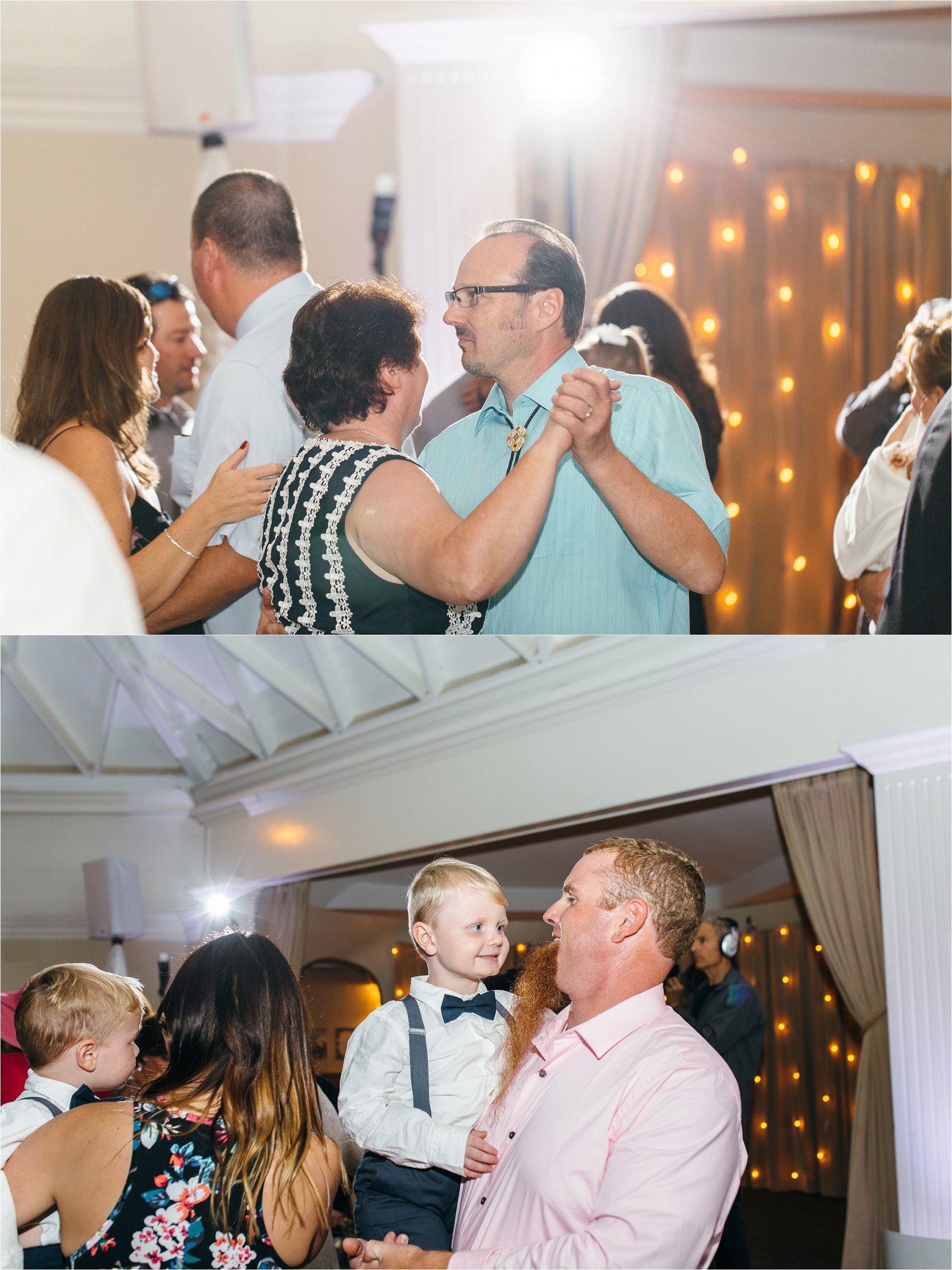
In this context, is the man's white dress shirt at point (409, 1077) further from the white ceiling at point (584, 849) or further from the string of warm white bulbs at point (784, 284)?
the string of warm white bulbs at point (784, 284)

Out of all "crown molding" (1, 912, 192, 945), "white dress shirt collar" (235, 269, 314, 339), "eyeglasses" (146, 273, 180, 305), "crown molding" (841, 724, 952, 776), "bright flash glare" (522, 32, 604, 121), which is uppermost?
"bright flash glare" (522, 32, 604, 121)

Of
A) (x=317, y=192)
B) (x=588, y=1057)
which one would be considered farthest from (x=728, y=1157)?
(x=317, y=192)

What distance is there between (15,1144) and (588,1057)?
1.00m

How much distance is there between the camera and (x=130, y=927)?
6.61 feet

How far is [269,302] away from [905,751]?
5.49 feet

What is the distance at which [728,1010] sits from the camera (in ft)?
7.50

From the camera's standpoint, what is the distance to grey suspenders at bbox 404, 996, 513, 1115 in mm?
1855

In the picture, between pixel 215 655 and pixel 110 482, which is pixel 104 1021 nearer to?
pixel 215 655

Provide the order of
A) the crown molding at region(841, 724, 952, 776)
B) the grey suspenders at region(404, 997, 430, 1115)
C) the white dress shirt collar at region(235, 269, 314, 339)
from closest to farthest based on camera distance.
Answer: the grey suspenders at region(404, 997, 430, 1115) < the crown molding at region(841, 724, 952, 776) < the white dress shirt collar at region(235, 269, 314, 339)

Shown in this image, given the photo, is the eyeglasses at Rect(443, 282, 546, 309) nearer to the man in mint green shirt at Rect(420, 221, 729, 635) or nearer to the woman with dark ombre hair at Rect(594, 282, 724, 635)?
the man in mint green shirt at Rect(420, 221, 729, 635)

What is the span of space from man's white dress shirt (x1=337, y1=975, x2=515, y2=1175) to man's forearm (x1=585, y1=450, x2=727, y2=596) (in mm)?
881

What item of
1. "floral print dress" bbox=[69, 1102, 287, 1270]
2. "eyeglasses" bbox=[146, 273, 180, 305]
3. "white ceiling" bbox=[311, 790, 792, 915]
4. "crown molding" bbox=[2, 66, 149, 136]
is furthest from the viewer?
"crown molding" bbox=[2, 66, 149, 136]

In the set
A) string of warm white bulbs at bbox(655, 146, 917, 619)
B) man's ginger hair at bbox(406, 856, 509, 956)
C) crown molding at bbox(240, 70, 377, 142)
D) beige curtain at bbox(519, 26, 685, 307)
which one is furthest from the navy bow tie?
crown molding at bbox(240, 70, 377, 142)

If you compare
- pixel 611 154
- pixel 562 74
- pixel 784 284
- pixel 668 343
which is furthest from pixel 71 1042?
pixel 784 284
